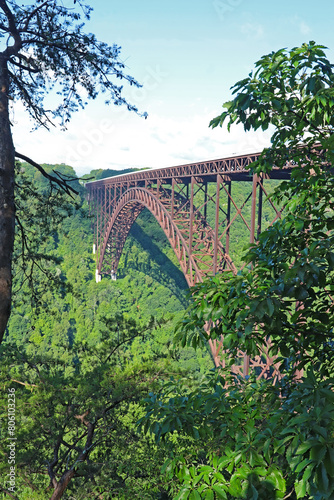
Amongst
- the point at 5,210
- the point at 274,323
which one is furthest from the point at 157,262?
the point at 274,323

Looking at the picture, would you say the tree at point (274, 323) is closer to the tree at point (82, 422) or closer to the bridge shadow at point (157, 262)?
the tree at point (82, 422)

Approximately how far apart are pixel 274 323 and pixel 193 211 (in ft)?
46.6

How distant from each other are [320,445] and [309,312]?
4.03 feet

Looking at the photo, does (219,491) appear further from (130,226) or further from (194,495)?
(130,226)

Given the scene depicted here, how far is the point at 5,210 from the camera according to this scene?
12.9 feet

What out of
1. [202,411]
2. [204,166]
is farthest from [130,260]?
[202,411]

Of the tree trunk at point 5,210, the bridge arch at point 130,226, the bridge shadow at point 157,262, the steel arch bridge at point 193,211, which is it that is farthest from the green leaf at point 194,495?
the bridge shadow at point 157,262

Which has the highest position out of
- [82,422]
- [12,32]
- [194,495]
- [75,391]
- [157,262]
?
[12,32]

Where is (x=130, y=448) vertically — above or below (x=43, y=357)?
below

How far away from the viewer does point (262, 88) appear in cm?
298

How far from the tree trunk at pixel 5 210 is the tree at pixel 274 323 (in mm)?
1715

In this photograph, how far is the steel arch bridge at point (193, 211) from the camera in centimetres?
1209

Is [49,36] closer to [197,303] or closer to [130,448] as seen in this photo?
A: [197,303]

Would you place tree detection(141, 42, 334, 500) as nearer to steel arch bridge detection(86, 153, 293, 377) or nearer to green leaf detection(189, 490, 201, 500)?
green leaf detection(189, 490, 201, 500)
